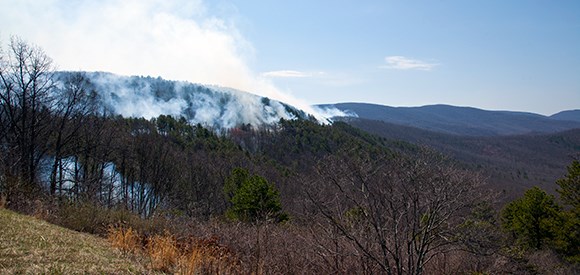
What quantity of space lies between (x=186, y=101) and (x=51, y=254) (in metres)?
140

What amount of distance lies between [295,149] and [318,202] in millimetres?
74860

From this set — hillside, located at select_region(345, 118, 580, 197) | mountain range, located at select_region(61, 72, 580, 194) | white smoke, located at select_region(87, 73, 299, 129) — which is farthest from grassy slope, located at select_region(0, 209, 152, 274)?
hillside, located at select_region(345, 118, 580, 197)

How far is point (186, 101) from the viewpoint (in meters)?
142

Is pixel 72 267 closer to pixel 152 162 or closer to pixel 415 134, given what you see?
pixel 152 162

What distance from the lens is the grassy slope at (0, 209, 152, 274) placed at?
16.3 feet

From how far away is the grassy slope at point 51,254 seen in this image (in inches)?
195

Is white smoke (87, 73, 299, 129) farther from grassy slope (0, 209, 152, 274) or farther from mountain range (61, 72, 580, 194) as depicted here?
grassy slope (0, 209, 152, 274)

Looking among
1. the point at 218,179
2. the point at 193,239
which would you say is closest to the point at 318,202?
the point at 193,239

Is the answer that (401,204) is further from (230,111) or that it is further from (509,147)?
(509,147)

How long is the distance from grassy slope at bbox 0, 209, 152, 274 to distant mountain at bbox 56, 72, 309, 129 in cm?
11249

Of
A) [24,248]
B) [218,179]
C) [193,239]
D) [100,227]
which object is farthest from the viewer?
[218,179]

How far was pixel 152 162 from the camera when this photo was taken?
4069cm

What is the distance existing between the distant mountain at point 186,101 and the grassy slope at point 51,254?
11249 cm

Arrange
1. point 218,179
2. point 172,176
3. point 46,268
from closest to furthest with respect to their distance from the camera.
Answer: point 46,268, point 172,176, point 218,179
